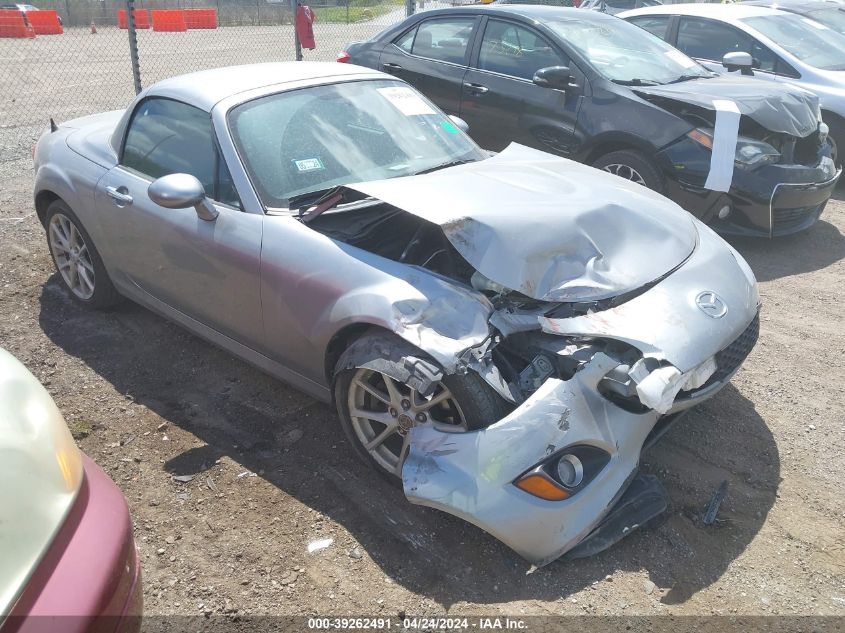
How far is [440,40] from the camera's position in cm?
674

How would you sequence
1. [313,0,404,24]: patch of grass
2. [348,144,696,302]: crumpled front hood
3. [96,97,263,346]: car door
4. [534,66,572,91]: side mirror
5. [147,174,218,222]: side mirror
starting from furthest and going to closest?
[313,0,404,24]: patch of grass → [534,66,572,91]: side mirror → [96,97,263,346]: car door → [147,174,218,222]: side mirror → [348,144,696,302]: crumpled front hood

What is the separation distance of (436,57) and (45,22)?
19.5m

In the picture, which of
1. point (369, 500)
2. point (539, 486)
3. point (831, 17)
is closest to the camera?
point (539, 486)

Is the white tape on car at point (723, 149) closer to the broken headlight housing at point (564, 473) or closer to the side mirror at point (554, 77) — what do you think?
the side mirror at point (554, 77)

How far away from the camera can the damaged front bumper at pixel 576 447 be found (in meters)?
2.51

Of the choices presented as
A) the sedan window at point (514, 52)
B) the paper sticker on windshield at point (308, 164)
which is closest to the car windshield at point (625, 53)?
the sedan window at point (514, 52)

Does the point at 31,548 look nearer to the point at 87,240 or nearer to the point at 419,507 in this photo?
the point at 419,507

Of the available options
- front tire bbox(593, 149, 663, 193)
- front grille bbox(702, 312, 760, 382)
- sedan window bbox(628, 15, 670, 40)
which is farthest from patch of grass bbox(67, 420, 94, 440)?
sedan window bbox(628, 15, 670, 40)

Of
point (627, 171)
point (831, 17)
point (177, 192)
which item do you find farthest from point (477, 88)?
point (831, 17)

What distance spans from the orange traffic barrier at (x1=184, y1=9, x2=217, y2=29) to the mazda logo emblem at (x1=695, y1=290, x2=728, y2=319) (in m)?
21.7

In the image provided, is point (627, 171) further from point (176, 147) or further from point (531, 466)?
point (531, 466)

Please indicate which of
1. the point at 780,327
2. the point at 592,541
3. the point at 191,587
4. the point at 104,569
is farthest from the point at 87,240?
the point at 780,327

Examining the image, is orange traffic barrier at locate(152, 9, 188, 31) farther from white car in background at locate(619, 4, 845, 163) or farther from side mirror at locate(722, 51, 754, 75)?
side mirror at locate(722, 51, 754, 75)

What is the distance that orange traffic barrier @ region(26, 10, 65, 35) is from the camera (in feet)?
69.6
